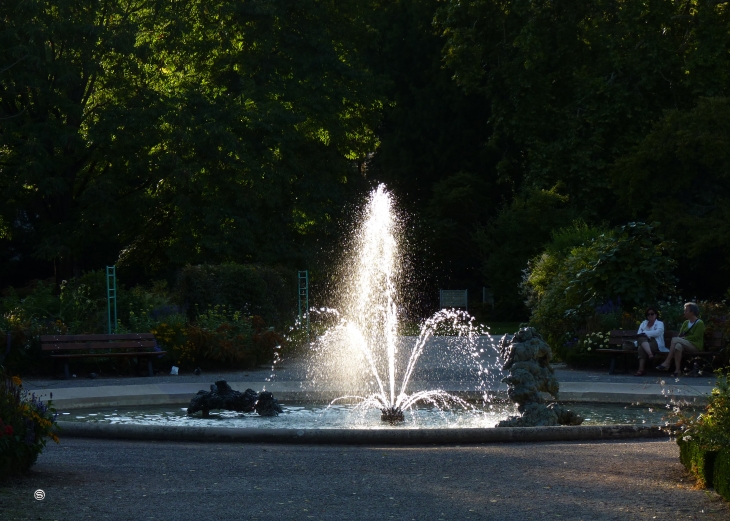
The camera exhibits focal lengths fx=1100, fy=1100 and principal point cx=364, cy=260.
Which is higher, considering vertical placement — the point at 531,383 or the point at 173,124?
the point at 173,124

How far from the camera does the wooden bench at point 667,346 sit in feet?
56.7

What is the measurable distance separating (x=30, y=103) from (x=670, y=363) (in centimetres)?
2204

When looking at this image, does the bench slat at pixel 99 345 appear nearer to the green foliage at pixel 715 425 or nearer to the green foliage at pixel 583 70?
the green foliage at pixel 715 425

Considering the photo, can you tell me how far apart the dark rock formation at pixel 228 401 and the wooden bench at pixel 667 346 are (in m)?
7.42

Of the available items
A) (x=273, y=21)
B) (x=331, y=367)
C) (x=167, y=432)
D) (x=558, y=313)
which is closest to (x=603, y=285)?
(x=558, y=313)

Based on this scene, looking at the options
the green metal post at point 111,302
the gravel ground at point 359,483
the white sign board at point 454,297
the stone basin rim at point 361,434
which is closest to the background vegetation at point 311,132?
the white sign board at point 454,297

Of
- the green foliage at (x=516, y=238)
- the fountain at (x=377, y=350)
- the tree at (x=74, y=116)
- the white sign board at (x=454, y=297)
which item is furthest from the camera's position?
the white sign board at (x=454, y=297)

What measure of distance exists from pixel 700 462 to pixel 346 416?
539 centimetres

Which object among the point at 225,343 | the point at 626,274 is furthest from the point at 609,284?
the point at 225,343

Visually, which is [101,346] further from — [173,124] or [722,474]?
[173,124]

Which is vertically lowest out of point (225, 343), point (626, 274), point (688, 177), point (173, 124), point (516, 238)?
point (225, 343)

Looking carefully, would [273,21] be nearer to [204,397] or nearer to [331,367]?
[331,367]

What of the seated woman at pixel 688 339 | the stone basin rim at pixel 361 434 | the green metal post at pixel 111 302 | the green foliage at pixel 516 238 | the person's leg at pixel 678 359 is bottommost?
the stone basin rim at pixel 361 434

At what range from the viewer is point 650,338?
1773 cm
